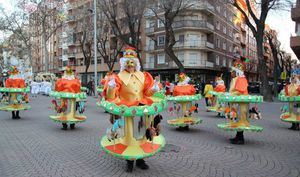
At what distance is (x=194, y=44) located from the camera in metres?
42.2

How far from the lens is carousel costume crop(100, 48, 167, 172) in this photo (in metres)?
5.61

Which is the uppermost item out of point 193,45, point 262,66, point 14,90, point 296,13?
point 193,45

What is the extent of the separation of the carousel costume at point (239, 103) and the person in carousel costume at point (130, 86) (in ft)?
9.13

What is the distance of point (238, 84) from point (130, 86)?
3.48m

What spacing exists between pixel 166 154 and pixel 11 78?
8289 millimetres

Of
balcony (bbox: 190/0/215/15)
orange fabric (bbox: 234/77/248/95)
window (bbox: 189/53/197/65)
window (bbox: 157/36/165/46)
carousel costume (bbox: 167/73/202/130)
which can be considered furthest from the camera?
window (bbox: 157/36/165/46)

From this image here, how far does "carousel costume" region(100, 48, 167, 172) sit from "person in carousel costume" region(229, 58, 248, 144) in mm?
2762

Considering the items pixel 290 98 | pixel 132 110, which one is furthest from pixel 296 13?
pixel 132 110

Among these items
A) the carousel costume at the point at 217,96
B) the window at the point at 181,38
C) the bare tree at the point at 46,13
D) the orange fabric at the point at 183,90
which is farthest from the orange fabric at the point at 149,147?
the window at the point at 181,38

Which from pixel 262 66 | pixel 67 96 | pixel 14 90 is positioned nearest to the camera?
pixel 67 96

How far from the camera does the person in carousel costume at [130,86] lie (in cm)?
572

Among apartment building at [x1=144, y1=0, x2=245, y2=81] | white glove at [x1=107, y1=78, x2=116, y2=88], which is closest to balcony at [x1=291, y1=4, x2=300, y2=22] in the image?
white glove at [x1=107, y1=78, x2=116, y2=88]

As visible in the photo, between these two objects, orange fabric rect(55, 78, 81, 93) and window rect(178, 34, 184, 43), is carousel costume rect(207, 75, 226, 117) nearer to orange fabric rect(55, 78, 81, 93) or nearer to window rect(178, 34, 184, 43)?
orange fabric rect(55, 78, 81, 93)

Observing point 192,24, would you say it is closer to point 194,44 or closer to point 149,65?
point 194,44
